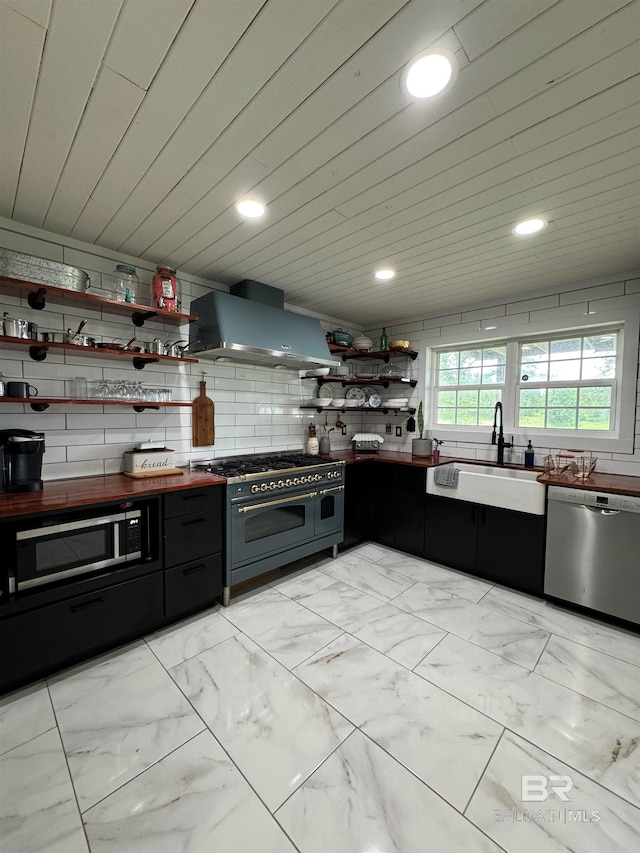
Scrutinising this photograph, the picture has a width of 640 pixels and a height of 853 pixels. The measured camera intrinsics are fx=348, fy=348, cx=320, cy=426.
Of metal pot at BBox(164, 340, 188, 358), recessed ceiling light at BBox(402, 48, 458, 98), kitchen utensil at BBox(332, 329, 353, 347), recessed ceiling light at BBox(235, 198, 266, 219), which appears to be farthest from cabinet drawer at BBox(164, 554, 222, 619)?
recessed ceiling light at BBox(402, 48, 458, 98)

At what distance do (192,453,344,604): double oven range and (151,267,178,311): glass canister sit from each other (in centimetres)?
123

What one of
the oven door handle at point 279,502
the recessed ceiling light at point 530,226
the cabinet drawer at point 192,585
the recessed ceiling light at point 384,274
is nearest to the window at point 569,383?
the recessed ceiling light at point 530,226

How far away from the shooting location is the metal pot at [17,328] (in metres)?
1.87

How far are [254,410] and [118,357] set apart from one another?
48.1 inches

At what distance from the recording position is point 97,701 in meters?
1.66

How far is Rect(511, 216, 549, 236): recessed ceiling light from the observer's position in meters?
1.98

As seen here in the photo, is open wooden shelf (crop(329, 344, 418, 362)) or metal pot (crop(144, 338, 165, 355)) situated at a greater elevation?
open wooden shelf (crop(329, 344, 418, 362))

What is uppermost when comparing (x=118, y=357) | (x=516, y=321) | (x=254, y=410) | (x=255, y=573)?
(x=516, y=321)

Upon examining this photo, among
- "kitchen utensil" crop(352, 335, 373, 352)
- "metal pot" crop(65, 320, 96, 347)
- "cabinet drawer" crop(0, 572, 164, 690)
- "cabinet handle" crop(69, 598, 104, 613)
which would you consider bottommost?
"cabinet drawer" crop(0, 572, 164, 690)

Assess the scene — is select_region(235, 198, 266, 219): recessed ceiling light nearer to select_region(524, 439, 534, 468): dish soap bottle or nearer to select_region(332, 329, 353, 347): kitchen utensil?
select_region(332, 329, 353, 347): kitchen utensil

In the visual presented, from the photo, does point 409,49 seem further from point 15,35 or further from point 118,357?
point 118,357

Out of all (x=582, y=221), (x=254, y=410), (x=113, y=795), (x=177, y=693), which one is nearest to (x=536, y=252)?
(x=582, y=221)

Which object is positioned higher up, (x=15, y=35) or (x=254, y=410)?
(x=15, y=35)

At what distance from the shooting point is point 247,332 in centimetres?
262
